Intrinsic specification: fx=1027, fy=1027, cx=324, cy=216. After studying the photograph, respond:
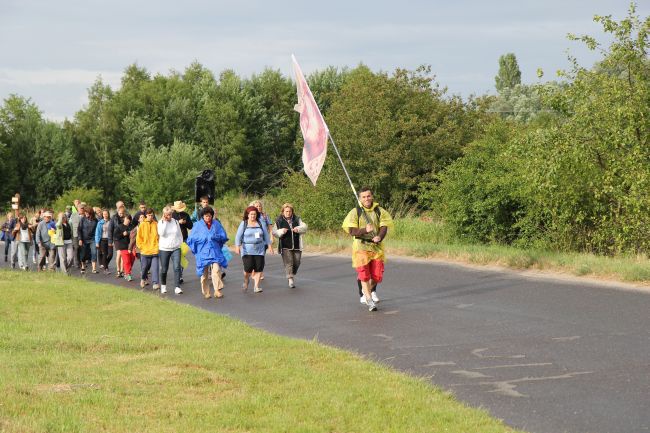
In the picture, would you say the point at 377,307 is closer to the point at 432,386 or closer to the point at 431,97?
the point at 432,386

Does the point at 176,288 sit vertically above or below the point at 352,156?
below

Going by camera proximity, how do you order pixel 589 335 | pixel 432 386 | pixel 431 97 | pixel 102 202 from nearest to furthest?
pixel 432 386, pixel 589 335, pixel 431 97, pixel 102 202

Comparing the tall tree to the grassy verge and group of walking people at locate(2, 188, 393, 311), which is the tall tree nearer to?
the grassy verge

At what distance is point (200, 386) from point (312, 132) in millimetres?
8164

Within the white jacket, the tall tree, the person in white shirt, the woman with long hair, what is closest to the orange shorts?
the woman with long hair

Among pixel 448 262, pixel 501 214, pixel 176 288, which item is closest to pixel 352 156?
pixel 501 214

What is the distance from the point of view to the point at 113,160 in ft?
255

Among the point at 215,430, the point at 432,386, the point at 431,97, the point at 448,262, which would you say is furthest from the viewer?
the point at 431,97

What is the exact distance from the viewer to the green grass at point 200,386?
729cm

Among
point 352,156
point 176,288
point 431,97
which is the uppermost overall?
point 431,97

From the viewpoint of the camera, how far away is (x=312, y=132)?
1630cm

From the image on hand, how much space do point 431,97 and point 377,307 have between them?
29.1 meters

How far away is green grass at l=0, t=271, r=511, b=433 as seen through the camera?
7.29 meters

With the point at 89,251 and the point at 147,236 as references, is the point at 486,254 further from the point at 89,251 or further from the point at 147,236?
the point at 89,251
